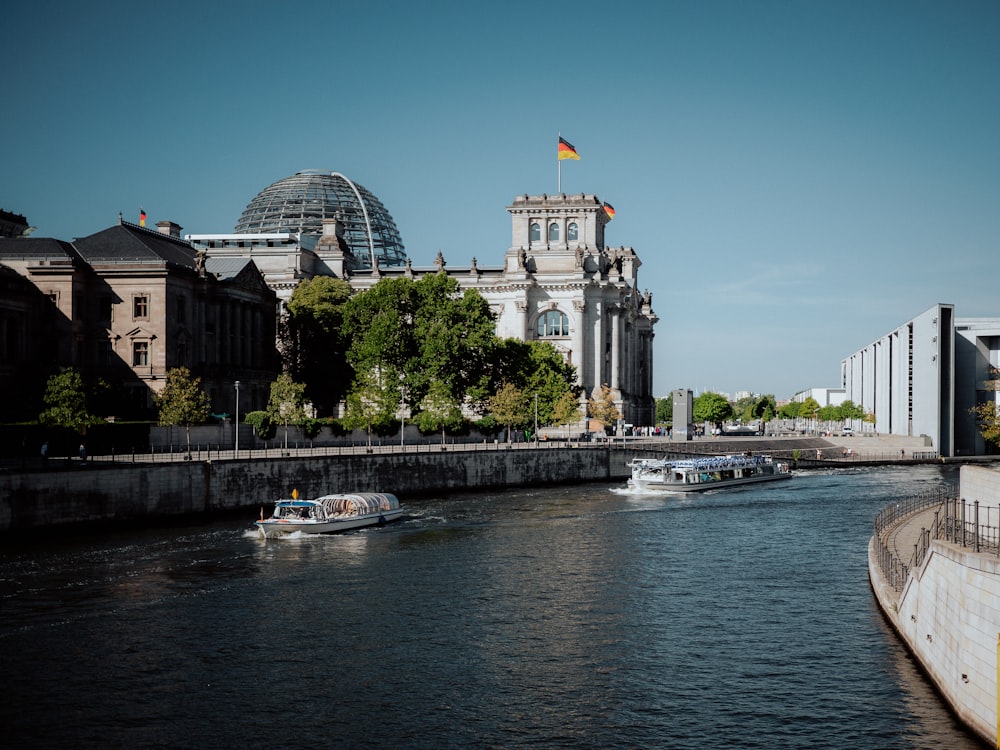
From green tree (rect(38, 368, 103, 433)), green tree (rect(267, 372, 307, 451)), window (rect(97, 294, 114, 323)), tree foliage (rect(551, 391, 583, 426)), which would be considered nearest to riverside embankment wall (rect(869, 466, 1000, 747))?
green tree (rect(38, 368, 103, 433))

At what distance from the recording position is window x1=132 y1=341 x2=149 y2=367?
108m

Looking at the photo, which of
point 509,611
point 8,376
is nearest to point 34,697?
point 509,611

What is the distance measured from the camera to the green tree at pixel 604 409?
6053 inches

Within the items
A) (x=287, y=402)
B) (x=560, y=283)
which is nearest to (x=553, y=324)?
(x=560, y=283)

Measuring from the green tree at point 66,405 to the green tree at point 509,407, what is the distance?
49.1m

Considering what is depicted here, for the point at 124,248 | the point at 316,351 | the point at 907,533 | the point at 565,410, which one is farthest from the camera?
the point at 565,410

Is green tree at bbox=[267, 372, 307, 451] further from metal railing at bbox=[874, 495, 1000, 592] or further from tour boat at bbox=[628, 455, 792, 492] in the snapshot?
metal railing at bbox=[874, 495, 1000, 592]

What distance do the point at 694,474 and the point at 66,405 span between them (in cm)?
5616

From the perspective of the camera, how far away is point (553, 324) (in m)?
167

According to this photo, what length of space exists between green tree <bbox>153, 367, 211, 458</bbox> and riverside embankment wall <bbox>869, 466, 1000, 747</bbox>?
68.0 m

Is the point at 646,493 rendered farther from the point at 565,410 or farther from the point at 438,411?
the point at 565,410

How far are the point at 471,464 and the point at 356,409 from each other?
69.3 feet

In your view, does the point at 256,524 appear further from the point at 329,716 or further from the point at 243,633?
the point at 329,716

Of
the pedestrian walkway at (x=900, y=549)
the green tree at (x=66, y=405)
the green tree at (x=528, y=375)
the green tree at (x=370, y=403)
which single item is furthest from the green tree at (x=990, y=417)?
the green tree at (x=66, y=405)
